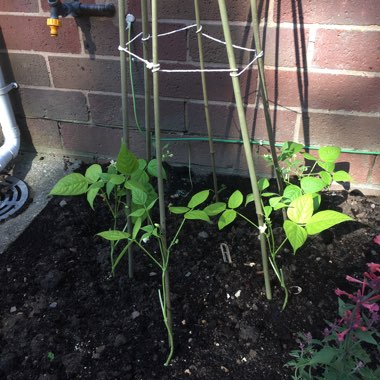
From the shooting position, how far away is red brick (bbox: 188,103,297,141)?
1692mm

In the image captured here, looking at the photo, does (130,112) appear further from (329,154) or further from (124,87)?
(329,154)

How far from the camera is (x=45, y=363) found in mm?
1152

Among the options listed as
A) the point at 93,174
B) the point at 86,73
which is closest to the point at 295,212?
the point at 93,174

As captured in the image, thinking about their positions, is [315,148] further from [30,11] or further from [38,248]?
[30,11]

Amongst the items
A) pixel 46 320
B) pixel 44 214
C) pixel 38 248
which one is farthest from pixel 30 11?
pixel 46 320

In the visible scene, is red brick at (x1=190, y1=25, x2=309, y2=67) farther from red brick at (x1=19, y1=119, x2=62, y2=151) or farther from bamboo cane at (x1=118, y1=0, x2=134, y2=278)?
red brick at (x1=19, y1=119, x2=62, y2=151)

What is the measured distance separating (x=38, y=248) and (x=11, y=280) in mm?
165

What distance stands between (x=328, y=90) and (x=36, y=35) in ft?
4.20

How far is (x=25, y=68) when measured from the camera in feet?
6.01

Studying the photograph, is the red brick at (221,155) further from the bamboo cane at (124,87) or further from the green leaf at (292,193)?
the bamboo cane at (124,87)

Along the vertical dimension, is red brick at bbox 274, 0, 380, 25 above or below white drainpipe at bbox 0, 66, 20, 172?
above

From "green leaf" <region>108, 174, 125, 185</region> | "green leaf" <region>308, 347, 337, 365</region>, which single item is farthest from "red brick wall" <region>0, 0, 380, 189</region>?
"green leaf" <region>308, 347, 337, 365</region>

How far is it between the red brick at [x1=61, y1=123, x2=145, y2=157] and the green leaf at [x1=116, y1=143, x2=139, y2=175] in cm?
78

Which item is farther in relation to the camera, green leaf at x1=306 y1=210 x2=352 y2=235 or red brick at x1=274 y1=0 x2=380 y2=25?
red brick at x1=274 y1=0 x2=380 y2=25
